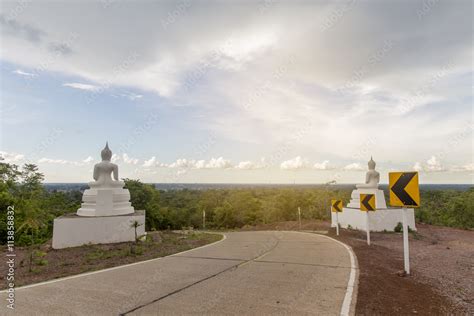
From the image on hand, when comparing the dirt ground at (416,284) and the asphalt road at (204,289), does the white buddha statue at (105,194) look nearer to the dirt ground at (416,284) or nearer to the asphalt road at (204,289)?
the asphalt road at (204,289)

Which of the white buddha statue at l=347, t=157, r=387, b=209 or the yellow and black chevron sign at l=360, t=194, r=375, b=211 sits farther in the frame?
the white buddha statue at l=347, t=157, r=387, b=209

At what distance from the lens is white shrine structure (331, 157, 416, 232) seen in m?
19.0

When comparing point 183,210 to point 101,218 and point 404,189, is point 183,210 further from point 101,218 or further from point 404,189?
point 404,189

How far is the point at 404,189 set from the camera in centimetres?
741

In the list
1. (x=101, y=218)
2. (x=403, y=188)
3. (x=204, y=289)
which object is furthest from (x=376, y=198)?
(x=204, y=289)

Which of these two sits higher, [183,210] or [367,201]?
[367,201]

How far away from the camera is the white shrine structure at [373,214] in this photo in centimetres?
1895

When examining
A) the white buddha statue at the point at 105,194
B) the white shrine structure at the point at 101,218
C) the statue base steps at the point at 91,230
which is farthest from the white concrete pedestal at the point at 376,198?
→ the white buddha statue at the point at 105,194

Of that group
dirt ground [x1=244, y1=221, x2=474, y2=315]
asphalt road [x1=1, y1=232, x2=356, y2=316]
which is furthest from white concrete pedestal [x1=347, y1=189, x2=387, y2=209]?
asphalt road [x1=1, y1=232, x2=356, y2=316]

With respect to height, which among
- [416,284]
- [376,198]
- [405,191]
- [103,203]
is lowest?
[416,284]

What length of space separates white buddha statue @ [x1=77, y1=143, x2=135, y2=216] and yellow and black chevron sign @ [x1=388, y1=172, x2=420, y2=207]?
11.8 metres

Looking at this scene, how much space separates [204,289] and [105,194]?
9.91 metres

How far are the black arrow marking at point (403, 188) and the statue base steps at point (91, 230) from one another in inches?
430

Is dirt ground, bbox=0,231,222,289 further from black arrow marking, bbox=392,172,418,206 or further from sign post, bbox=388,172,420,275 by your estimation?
black arrow marking, bbox=392,172,418,206
